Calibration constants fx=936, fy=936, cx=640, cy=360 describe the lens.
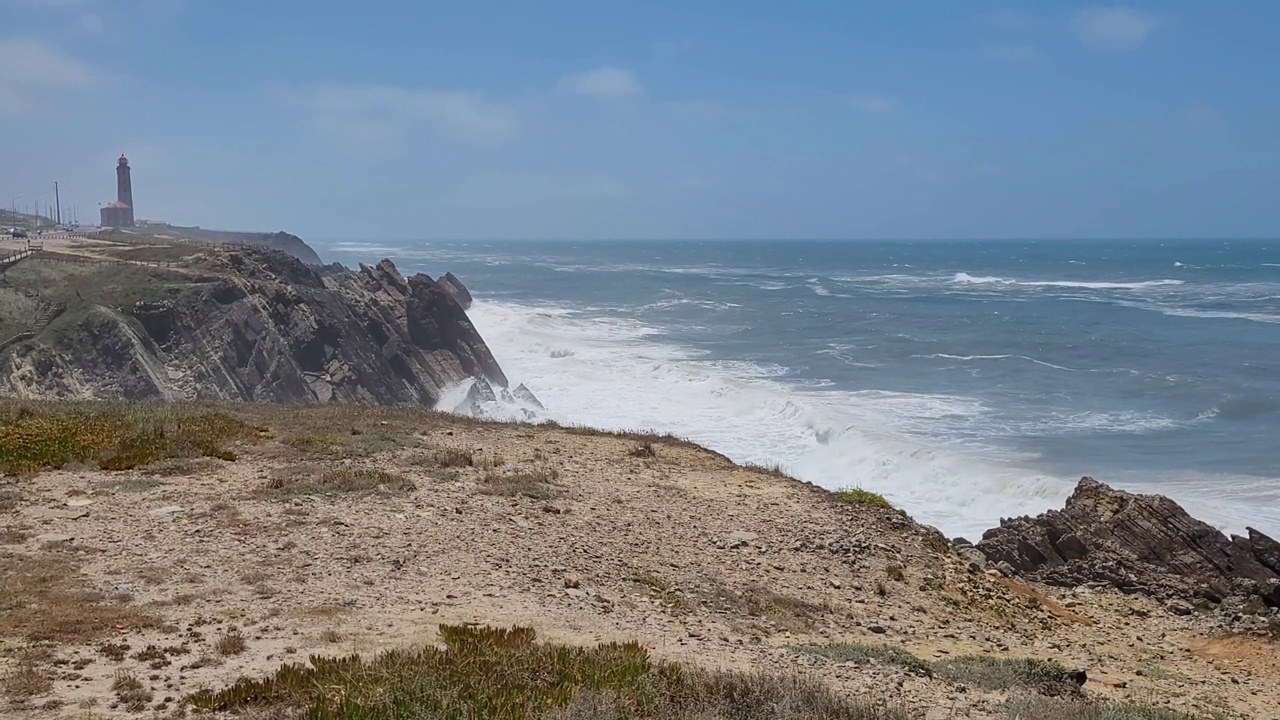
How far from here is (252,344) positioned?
2888 cm

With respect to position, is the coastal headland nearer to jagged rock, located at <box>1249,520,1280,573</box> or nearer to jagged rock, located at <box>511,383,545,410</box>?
jagged rock, located at <box>1249,520,1280,573</box>

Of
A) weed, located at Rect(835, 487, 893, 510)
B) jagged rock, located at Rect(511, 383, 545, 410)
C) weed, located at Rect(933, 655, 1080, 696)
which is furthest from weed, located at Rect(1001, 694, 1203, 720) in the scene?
jagged rock, located at Rect(511, 383, 545, 410)

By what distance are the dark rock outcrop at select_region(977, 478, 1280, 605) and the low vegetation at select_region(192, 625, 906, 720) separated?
25.8 feet

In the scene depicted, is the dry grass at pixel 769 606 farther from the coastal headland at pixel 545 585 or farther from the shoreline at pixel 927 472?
the shoreline at pixel 927 472

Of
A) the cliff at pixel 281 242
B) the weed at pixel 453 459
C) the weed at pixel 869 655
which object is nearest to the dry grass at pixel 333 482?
the weed at pixel 453 459

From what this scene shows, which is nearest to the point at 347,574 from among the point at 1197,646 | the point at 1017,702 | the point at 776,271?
the point at 1017,702

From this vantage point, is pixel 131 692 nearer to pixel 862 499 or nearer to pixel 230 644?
pixel 230 644

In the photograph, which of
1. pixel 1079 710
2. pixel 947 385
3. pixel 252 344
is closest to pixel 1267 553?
pixel 1079 710

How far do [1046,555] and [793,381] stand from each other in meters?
24.0

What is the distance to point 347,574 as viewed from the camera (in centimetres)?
893

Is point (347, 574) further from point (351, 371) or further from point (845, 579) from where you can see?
point (351, 371)

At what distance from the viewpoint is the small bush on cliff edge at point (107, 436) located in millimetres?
12227

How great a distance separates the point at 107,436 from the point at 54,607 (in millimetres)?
6391

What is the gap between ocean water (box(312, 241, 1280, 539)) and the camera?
897 inches
